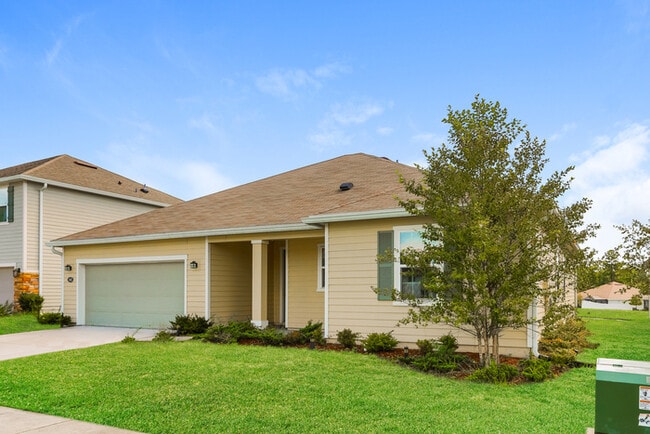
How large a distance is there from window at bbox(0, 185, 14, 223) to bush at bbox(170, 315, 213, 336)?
9.91 metres

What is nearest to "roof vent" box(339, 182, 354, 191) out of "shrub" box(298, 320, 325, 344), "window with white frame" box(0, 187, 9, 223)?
"shrub" box(298, 320, 325, 344)

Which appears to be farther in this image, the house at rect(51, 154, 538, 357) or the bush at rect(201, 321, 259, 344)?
the bush at rect(201, 321, 259, 344)

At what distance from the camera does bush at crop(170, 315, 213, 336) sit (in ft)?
42.2

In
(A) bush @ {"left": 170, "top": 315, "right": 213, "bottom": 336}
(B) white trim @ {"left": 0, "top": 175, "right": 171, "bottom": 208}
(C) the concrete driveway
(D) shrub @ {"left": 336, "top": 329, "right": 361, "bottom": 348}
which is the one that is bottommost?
(C) the concrete driveway

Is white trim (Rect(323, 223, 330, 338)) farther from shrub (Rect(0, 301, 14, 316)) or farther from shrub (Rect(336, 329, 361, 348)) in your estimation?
shrub (Rect(0, 301, 14, 316))

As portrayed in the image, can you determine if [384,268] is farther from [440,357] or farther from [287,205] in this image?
[287,205]

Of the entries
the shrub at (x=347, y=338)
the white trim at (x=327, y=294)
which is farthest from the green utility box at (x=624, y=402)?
the white trim at (x=327, y=294)

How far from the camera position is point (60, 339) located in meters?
12.6

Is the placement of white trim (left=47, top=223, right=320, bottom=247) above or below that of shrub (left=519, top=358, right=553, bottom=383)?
above

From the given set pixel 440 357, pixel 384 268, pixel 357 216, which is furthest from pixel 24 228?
pixel 440 357

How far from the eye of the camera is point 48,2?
15188 millimetres

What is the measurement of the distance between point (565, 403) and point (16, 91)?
20869mm

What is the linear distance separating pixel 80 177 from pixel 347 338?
15191mm

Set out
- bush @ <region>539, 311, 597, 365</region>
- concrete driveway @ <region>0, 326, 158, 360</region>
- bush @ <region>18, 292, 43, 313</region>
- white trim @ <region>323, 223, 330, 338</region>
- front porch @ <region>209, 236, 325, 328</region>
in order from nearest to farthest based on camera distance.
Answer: bush @ <region>539, 311, 597, 365</region>, concrete driveway @ <region>0, 326, 158, 360</region>, white trim @ <region>323, 223, 330, 338</region>, front porch @ <region>209, 236, 325, 328</region>, bush @ <region>18, 292, 43, 313</region>
